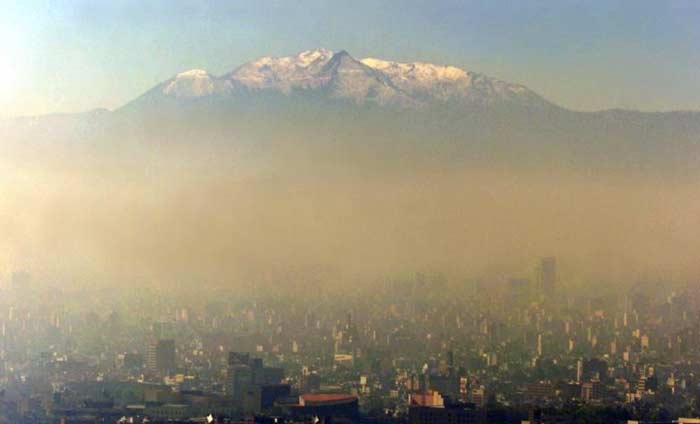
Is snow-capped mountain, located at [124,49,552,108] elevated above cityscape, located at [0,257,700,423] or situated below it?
above

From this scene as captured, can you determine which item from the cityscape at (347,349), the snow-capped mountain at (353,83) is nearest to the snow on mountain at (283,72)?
the snow-capped mountain at (353,83)

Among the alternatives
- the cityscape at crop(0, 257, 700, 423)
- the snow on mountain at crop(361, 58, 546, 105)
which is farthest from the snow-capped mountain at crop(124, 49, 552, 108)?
the cityscape at crop(0, 257, 700, 423)

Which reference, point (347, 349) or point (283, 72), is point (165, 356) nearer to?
point (347, 349)

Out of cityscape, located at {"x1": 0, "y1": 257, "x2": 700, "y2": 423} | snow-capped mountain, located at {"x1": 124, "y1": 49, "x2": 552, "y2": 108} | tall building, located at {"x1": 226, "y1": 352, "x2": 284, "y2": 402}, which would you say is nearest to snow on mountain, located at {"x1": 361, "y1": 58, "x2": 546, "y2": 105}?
snow-capped mountain, located at {"x1": 124, "y1": 49, "x2": 552, "y2": 108}

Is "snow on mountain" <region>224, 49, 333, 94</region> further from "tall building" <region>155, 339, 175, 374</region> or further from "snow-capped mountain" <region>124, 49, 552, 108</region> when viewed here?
"tall building" <region>155, 339, 175, 374</region>

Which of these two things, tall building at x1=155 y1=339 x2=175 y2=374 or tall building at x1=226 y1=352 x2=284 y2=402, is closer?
tall building at x1=226 y1=352 x2=284 y2=402

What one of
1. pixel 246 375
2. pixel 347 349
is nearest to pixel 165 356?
pixel 246 375

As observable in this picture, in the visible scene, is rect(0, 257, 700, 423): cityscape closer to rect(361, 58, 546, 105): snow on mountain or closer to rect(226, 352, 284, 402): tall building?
rect(226, 352, 284, 402): tall building

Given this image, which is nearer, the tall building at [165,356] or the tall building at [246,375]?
the tall building at [246,375]

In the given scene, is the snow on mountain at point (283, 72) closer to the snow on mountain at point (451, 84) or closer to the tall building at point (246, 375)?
the snow on mountain at point (451, 84)
